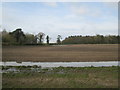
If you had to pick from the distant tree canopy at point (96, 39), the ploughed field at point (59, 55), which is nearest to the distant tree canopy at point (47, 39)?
the distant tree canopy at point (96, 39)

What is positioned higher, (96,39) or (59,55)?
(96,39)

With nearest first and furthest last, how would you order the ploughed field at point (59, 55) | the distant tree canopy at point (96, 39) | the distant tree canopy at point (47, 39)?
the ploughed field at point (59, 55), the distant tree canopy at point (47, 39), the distant tree canopy at point (96, 39)

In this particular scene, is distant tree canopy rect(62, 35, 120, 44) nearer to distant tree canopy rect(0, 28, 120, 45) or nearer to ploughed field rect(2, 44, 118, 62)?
distant tree canopy rect(0, 28, 120, 45)

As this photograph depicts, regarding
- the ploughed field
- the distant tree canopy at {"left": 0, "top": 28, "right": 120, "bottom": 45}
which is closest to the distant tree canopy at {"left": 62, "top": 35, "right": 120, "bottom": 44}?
the distant tree canopy at {"left": 0, "top": 28, "right": 120, "bottom": 45}

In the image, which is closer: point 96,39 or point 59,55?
point 59,55

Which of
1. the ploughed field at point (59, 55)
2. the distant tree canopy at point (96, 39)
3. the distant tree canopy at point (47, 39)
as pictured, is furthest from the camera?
the distant tree canopy at point (96, 39)

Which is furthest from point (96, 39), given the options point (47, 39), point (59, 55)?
point (59, 55)

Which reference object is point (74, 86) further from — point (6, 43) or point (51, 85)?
point (6, 43)

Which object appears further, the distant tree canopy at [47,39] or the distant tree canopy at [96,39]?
the distant tree canopy at [96,39]

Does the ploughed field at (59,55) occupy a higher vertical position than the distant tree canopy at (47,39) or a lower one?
lower

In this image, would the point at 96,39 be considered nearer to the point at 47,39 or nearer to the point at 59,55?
the point at 47,39

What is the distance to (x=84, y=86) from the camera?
9578 millimetres

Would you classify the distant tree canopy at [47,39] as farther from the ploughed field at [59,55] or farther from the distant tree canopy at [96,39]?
the ploughed field at [59,55]

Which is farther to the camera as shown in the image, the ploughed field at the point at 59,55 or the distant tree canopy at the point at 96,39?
the distant tree canopy at the point at 96,39
